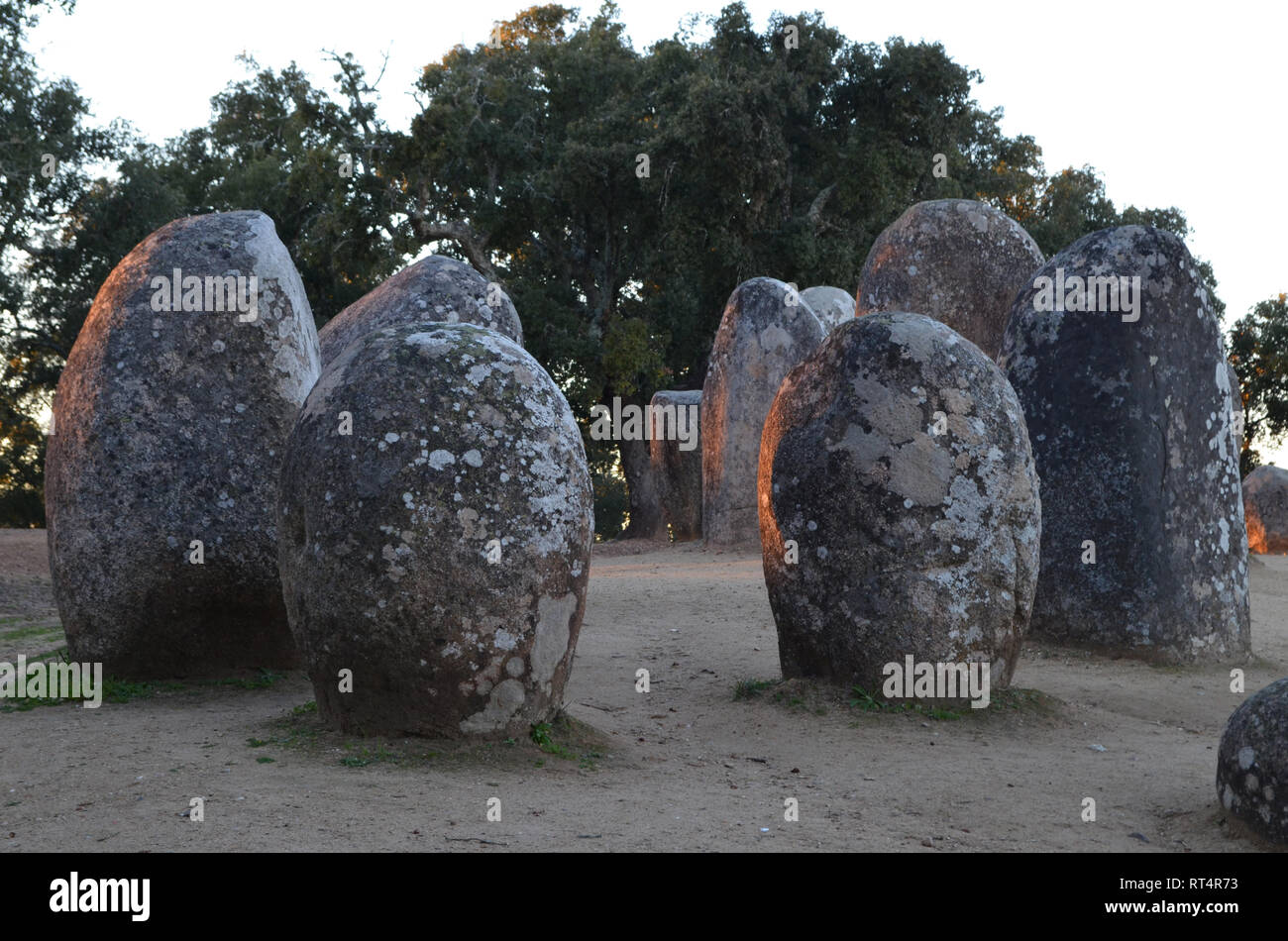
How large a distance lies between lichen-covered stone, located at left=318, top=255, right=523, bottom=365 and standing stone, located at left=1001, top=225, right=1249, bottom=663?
5.50 m

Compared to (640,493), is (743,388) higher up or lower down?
higher up

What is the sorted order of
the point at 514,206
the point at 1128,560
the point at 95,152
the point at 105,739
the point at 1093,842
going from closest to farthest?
the point at 1093,842 < the point at 105,739 < the point at 1128,560 < the point at 95,152 < the point at 514,206

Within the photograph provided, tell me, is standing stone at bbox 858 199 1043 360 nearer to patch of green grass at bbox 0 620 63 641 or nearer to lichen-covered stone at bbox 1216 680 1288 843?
patch of green grass at bbox 0 620 63 641

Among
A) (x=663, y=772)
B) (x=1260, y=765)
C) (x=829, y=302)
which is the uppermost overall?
(x=829, y=302)

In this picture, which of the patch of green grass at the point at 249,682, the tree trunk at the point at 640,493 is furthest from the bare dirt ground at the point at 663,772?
the tree trunk at the point at 640,493

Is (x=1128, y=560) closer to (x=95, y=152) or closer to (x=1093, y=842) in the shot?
(x=1093, y=842)

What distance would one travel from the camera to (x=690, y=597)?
11.5 m

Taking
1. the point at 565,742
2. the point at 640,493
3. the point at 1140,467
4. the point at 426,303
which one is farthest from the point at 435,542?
the point at 640,493

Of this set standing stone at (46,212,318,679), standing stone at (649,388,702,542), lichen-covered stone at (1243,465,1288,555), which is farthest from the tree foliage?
standing stone at (46,212,318,679)

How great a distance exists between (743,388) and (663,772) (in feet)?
34.5

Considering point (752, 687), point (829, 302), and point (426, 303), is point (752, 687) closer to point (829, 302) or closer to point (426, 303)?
point (426, 303)

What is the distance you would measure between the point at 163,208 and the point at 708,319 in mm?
10767

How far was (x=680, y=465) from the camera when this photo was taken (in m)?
19.4
